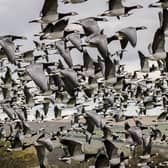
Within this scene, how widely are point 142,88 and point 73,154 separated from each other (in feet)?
14.6

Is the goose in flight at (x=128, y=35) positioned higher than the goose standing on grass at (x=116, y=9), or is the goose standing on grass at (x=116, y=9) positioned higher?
the goose standing on grass at (x=116, y=9)

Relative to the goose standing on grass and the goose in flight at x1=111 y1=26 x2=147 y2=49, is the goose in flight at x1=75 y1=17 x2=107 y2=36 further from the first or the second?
the goose in flight at x1=111 y1=26 x2=147 y2=49

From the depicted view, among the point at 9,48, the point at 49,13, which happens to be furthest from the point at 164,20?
the point at 9,48

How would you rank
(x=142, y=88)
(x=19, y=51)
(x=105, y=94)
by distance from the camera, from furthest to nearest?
(x=105, y=94), (x=142, y=88), (x=19, y=51)

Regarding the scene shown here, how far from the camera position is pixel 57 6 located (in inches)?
301

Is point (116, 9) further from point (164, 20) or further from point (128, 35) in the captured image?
point (164, 20)

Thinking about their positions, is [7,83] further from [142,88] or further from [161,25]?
[161,25]

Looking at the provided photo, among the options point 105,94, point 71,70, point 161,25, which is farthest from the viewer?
point 105,94

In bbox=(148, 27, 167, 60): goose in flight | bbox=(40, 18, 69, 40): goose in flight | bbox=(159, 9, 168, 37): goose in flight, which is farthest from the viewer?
bbox=(40, 18, 69, 40): goose in flight

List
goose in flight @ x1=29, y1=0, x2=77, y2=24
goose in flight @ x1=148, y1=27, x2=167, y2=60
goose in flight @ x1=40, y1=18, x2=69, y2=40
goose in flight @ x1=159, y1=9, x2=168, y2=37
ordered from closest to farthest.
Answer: goose in flight @ x1=159, y1=9, x2=168, y2=37 < goose in flight @ x1=29, y1=0, x2=77, y2=24 < goose in flight @ x1=148, y1=27, x2=167, y2=60 < goose in flight @ x1=40, y1=18, x2=69, y2=40

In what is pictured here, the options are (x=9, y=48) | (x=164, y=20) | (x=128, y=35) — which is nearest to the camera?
(x=164, y=20)

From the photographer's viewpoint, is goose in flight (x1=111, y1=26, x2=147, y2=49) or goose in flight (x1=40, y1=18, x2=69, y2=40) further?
goose in flight (x1=40, y1=18, x2=69, y2=40)

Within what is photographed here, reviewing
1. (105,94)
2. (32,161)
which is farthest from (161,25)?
(32,161)

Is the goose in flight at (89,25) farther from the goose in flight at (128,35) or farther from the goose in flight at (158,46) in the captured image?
the goose in flight at (158,46)
